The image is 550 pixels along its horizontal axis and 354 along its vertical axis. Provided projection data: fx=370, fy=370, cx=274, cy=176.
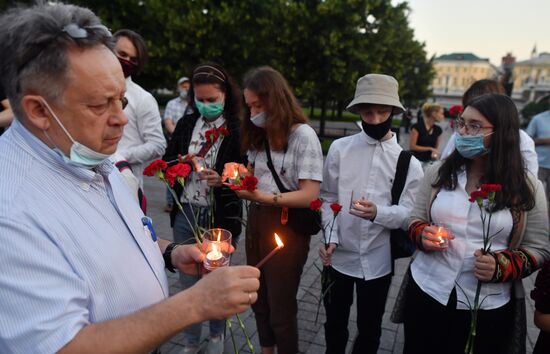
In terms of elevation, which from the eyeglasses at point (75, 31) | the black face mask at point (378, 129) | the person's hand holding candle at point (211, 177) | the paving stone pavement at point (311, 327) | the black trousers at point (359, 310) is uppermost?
the eyeglasses at point (75, 31)

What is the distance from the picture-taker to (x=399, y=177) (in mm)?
2674

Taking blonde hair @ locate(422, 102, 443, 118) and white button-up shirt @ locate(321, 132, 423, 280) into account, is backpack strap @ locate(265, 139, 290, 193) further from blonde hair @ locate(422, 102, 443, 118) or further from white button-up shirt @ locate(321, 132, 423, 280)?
blonde hair @ locate(422, 102, 443, 118)

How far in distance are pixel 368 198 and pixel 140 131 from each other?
219 cm

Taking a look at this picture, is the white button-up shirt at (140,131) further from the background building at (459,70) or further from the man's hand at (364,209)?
the background building at (459,70)

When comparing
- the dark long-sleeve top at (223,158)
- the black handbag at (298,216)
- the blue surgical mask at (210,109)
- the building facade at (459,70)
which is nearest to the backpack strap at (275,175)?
the black handbag at (298,216)

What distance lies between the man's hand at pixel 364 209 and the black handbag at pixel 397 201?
0.96 ft

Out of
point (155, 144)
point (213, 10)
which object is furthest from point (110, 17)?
point (155, 144)

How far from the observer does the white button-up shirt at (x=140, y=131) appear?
3.38 m

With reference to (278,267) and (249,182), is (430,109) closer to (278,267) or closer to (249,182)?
(278,267)

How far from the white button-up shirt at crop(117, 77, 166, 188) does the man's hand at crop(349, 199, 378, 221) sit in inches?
75.2

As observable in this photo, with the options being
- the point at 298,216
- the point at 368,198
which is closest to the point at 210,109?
the point at 298,216

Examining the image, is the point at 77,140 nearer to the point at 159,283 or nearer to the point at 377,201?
the point at 159,283

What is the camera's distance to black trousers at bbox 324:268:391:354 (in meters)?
2.73

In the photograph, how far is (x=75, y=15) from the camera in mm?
1236
